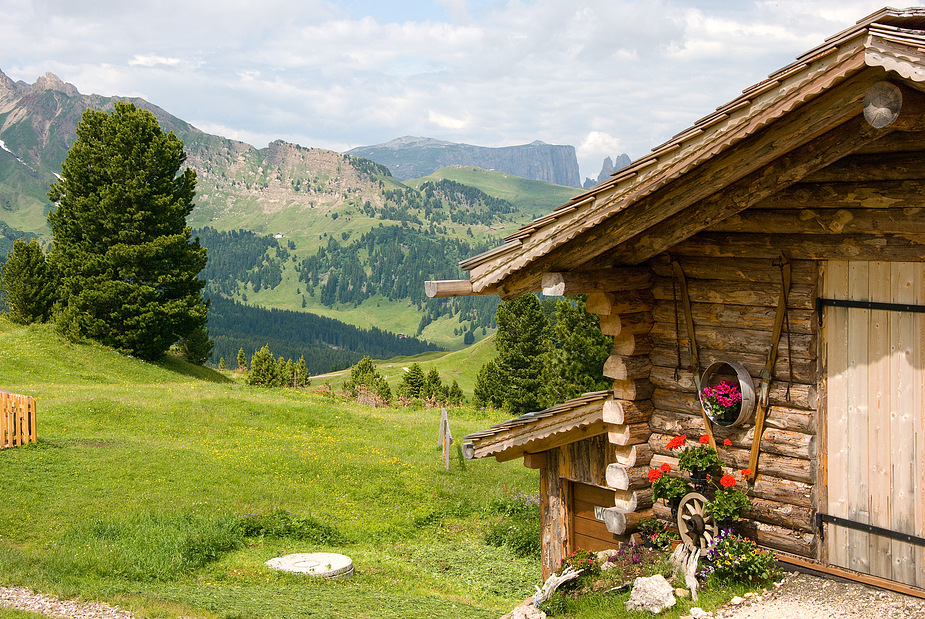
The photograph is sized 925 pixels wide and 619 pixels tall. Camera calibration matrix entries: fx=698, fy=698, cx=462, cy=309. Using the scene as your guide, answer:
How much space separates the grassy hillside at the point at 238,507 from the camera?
39.3 feet

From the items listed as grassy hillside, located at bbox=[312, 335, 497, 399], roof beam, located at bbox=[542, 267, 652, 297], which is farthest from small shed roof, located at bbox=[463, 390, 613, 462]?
grassy hillside, located at bbox=[312, 335, 497, 399]

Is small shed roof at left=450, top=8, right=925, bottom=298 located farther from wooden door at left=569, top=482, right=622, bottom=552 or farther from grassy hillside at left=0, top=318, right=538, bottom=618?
grassy hillside at left=0, top=318, right=538, bottom=618

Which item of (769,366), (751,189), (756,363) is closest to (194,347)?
(756,363)

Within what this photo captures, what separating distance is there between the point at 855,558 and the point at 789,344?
2.20m

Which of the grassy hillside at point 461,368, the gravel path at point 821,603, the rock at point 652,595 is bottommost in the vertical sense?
the grassy hillside at point 461,368

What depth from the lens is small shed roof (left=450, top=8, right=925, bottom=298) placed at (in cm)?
561

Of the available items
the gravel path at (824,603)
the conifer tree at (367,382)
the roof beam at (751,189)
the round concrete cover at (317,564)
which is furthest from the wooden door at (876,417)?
the conifer tree at (367,382)

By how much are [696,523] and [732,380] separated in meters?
1.60

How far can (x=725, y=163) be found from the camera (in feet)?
22.0

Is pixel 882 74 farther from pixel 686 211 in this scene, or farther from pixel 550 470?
pixel 550 470

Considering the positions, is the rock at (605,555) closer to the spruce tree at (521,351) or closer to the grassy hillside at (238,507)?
the grassy hillside at (238,507)

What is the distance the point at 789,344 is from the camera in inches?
288

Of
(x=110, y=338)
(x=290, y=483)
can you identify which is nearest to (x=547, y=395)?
(x=110, y=338)

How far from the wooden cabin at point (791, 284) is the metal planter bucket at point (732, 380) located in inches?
5.4
